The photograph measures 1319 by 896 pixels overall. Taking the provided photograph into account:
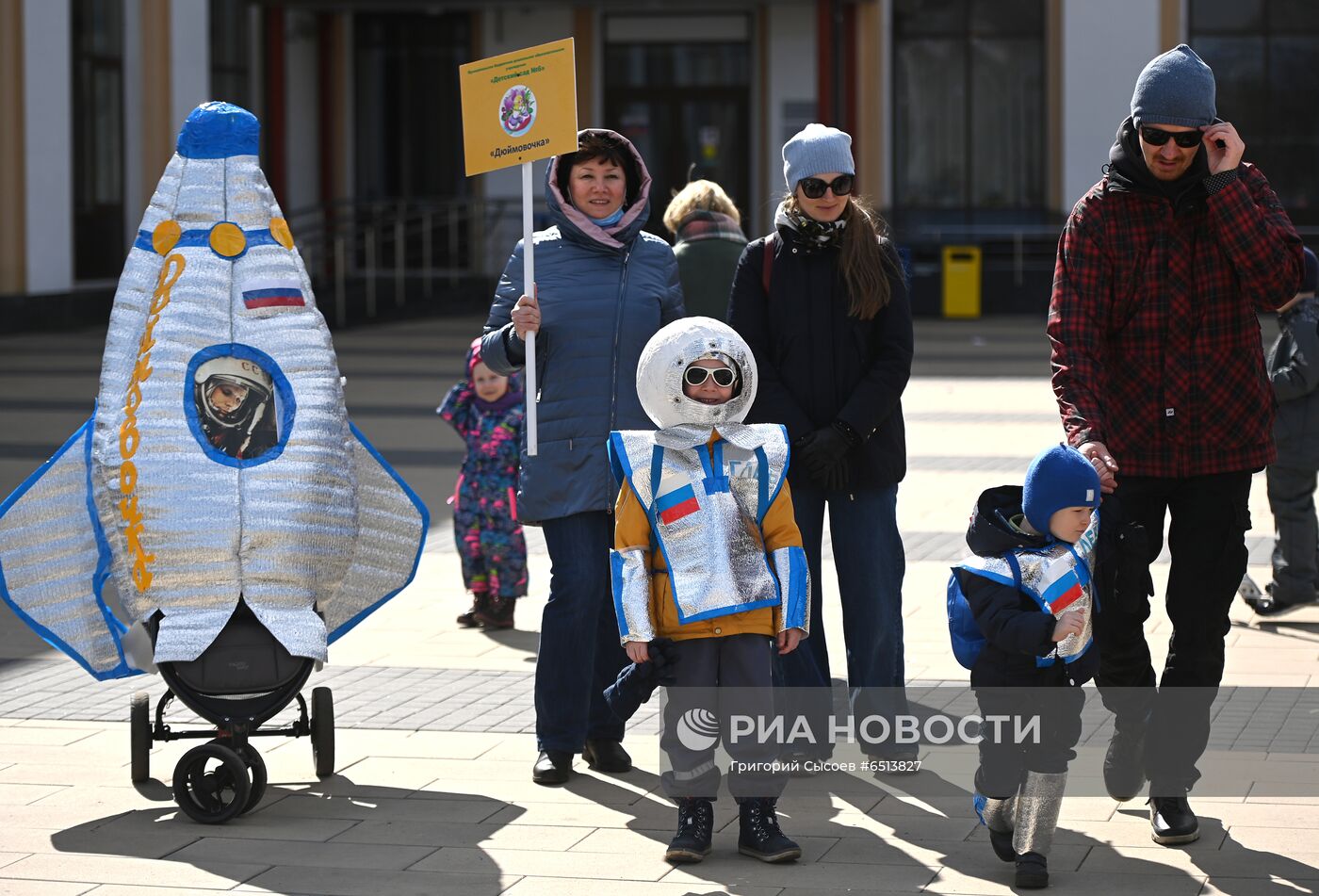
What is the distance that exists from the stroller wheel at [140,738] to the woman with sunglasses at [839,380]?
5.92 ft

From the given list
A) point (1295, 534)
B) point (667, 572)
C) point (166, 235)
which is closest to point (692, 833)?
point (667, 572)

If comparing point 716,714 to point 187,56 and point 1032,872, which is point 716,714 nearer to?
point 1032,872

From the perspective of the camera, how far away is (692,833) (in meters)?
5.00

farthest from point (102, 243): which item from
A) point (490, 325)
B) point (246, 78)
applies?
point (490, 325)

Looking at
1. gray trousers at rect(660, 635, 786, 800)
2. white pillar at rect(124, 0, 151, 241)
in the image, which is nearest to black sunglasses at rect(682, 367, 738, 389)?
gray trousers at rect(660, 635, 786, 800)

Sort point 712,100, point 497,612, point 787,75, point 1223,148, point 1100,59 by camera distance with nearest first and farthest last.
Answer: point 1223,148, point 497,612, point 1100,59, point 787,75, point 712,100

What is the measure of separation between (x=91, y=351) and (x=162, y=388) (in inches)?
673

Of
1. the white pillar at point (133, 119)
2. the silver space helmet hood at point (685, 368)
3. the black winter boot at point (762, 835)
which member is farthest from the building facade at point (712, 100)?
the black winter boot at point (762, 835)

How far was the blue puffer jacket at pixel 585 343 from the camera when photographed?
19.3 feet

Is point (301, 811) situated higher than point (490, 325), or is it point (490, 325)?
point (490, 325)

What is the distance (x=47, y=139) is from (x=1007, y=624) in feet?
70.3

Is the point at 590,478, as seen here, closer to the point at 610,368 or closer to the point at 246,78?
the point at 610,368

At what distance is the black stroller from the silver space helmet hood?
1272mm

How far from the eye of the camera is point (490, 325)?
6.22 m
